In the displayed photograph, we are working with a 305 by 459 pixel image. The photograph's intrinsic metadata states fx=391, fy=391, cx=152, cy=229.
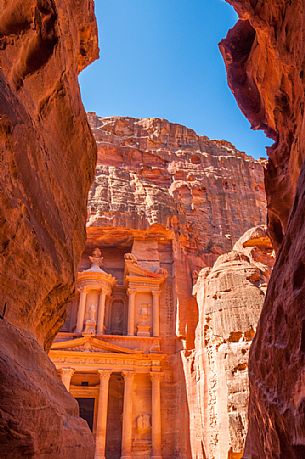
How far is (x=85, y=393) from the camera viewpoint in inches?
836

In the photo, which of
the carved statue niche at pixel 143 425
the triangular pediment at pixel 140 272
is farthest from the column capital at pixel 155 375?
the triangular pediment at pixel 140 272

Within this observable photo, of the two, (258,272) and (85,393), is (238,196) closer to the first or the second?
(258,272)

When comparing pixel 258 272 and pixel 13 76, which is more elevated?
pixel 258 272

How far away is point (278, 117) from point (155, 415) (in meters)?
17.2

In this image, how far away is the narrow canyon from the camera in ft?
12.4

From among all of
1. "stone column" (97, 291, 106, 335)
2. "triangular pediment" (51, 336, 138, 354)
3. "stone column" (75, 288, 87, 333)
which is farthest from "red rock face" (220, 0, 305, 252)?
"stone column" (75, 288, 87, 333)

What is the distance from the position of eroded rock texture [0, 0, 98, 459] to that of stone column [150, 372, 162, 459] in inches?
585

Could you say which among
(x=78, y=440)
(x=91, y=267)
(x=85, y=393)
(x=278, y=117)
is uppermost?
(x=91, y=267)

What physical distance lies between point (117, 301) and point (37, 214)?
21.1 m

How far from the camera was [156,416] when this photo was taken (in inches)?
775

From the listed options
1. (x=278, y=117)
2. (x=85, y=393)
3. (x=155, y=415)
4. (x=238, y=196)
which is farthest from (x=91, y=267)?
(x=278, y=117)

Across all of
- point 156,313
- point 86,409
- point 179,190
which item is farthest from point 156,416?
point 179,190

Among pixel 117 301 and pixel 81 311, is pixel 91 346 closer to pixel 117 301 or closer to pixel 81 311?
pixel 81 311

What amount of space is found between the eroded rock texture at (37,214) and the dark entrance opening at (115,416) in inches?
648
